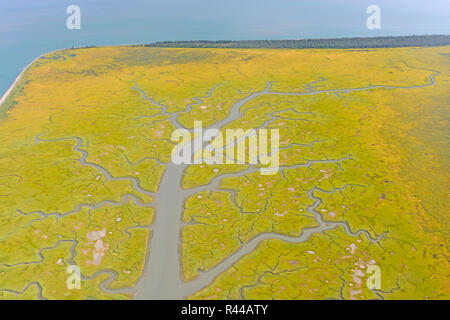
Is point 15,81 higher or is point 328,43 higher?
point 328,43

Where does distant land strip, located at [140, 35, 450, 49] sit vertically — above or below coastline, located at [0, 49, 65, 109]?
above

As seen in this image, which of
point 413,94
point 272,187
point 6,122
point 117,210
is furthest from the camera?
point 413,94

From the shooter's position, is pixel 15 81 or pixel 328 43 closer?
pixel 15 81

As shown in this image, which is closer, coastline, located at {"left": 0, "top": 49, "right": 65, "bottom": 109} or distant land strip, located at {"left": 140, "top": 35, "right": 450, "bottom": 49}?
coastline, located at {"left": 0, "top": 49, "right": 65, "bottom": 109}

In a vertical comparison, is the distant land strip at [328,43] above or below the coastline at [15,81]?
above

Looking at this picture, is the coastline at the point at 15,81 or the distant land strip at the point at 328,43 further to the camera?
the distant land strip at the point at 328,43

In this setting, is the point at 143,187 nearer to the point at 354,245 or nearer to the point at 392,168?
the point at 354,245
